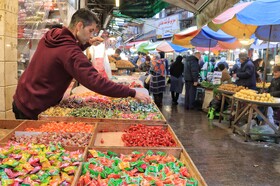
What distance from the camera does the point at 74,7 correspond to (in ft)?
25.1

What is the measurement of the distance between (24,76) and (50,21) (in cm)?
370

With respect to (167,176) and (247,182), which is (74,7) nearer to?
(247,182)

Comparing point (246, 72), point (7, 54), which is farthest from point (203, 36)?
point (7, 54)

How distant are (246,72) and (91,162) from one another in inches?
269

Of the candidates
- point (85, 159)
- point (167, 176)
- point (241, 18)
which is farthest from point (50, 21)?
point (167, 176)

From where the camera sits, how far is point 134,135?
100 inches

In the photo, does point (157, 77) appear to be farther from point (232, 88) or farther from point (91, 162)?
point (91, 162)

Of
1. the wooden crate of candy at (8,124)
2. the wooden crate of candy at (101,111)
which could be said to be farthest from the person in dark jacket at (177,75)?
the wooden crate of candy at (8,124)

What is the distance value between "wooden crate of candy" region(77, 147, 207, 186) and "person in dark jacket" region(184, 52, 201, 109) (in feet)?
26.4

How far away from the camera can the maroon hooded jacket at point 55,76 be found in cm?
244

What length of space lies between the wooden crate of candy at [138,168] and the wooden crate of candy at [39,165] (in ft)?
0.27

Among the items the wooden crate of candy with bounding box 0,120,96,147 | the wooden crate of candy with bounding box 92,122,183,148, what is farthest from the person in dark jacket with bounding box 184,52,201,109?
the wooden crate of candy with bounding box 0,120,96,147

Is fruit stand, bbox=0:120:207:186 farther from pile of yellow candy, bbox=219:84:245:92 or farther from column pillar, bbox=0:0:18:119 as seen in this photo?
pile of yellow candy, bbox=219:84:245:92

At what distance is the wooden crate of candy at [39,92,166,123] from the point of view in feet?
9.77
